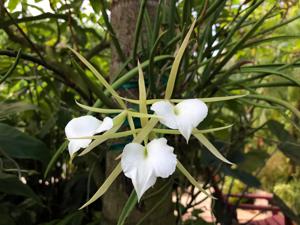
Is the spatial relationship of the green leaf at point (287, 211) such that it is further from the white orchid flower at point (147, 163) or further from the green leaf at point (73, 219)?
the white orchid flower at point (147, 163)

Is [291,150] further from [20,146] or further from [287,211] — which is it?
[20,146]

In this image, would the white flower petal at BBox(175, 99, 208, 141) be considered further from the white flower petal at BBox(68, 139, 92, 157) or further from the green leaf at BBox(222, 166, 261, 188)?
the green leaf at BBox(222, 166, 261, 188)

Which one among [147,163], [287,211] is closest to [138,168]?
[147,163]

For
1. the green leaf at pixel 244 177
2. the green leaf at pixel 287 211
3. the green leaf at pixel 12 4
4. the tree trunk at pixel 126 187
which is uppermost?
the green leaf at pixel 12 4

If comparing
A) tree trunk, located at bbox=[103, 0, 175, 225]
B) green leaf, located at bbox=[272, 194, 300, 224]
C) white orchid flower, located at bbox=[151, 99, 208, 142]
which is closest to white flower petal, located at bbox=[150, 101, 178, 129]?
white orchid flower, located at bbox=[151, 99, 208, 142]

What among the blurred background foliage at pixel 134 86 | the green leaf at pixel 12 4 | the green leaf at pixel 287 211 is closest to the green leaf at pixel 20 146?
the blurred background foliage at pixel 134 86

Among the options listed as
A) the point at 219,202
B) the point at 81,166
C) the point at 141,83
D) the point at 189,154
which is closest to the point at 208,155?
the point at 189,154
